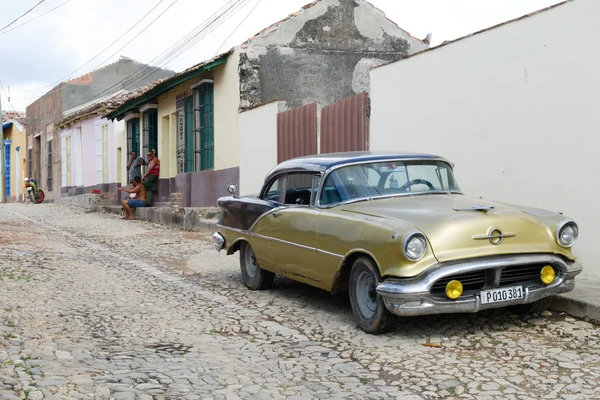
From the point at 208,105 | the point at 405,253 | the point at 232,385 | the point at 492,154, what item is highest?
the point at 208,105

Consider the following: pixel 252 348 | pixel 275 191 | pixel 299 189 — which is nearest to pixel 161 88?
pixel 275 191

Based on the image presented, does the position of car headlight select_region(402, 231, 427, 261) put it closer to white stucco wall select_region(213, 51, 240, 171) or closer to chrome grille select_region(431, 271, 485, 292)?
chrome grille select_region(431, 271, 485, 292)

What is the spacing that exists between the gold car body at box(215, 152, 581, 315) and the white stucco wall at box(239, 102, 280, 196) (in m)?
7.40

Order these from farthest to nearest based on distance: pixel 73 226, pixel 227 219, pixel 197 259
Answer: pixel 73 226 → pixel 197 259 → pixel 227 219

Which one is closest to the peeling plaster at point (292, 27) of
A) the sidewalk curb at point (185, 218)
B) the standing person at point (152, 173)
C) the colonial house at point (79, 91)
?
the sidewalk curb at point (185, 218)

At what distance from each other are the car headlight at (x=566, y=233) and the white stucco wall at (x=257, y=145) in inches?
329

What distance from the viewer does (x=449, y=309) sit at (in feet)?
16.8

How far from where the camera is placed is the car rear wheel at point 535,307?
19.2ft

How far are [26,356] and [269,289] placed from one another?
3.31m

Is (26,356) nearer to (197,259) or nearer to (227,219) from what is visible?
(227,219)

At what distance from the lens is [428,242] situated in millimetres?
5141

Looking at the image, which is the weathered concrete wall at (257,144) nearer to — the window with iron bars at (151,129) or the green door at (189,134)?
the green door at (189,134)

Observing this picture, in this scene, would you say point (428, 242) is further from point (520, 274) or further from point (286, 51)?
point (286, 51)

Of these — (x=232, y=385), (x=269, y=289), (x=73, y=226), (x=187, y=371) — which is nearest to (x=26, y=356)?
(x=187, y=371)
